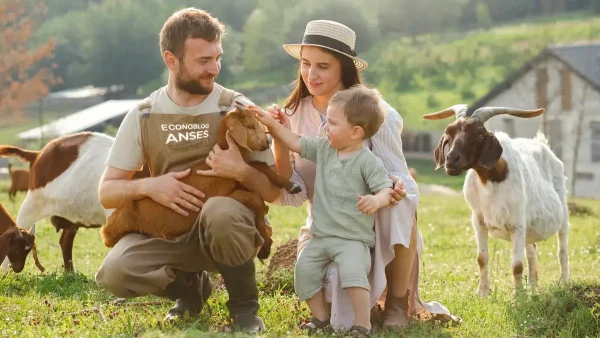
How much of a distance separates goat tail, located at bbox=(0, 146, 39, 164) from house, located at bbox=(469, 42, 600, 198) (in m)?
33.4

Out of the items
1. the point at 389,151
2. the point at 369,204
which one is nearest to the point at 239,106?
the point at 369,204

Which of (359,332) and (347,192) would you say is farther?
(347,192)

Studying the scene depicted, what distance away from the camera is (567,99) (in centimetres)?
4222

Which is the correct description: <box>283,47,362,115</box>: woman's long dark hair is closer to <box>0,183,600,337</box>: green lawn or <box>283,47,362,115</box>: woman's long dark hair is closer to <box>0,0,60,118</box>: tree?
<box>0,183,600,337</box>: green lawn

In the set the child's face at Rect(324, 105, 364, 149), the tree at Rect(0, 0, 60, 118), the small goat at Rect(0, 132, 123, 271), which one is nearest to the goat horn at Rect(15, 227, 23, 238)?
the small goat at Rect(0, 132, 123, 271)

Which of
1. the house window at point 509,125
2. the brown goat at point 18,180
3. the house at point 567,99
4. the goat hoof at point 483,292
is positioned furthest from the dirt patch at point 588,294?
the house window at point 509,125

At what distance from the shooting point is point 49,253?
458 inches

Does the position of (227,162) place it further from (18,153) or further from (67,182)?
(18,153)

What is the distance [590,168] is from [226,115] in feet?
133

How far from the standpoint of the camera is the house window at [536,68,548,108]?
42.0m

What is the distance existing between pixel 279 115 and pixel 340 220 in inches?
34.3

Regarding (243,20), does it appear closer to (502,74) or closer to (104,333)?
(502,74)

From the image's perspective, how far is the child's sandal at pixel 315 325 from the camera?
580 cm

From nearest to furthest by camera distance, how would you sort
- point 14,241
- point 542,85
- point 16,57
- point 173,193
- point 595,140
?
point 173,193
point 14,241
point 542,85
point 595,140
point 16,57
